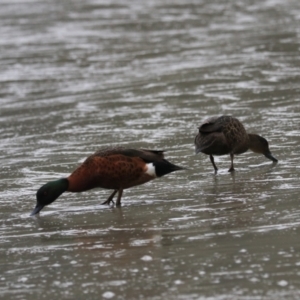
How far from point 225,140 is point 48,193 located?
2.04m

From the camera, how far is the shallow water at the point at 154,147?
5.55 m

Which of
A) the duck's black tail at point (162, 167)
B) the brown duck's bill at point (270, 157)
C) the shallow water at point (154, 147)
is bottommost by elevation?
the brown duck's bill at point (270, 157)

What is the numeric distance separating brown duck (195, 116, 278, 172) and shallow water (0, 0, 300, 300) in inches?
7.3

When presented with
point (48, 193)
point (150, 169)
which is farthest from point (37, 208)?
point (150, 169)

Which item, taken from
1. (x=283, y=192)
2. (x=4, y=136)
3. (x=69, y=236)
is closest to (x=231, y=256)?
(x=69, y=236)

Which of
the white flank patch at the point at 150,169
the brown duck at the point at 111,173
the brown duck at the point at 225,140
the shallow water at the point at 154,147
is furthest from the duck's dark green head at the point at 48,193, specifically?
the brown duck at the point at 225,140

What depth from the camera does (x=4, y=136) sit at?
1141cm

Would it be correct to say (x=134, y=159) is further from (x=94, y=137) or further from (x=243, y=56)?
(x=243, y=56)

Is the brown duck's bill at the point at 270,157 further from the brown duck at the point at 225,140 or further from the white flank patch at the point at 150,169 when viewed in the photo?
the white flank patch at the point at 150,169

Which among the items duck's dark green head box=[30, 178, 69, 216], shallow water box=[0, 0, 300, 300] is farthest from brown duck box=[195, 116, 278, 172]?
duck's dark green head box=[30, 178, 69, 216]

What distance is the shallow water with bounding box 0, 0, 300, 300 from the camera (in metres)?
5.55

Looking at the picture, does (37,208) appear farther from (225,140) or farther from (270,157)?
(270,157)

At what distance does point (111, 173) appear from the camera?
7539mm

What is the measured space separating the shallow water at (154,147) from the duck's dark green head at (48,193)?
113 millimetres
